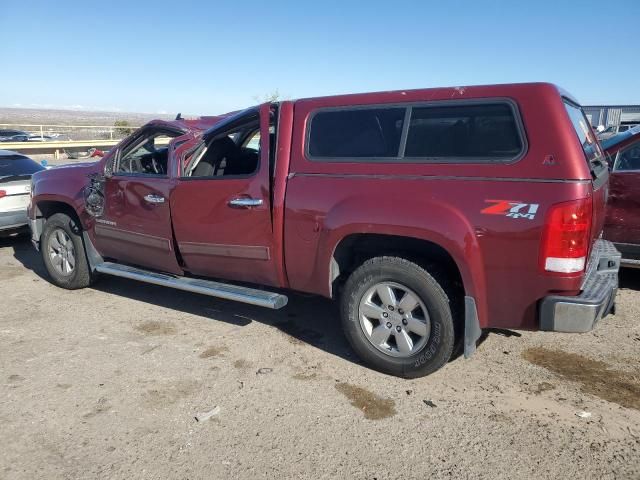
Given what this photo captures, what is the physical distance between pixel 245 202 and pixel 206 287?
0.89 metres

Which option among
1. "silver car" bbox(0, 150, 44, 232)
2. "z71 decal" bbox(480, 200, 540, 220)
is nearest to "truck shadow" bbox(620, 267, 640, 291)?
"z71 decal" bbox(480, 200, 540, 220)

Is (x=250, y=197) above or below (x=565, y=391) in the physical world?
above

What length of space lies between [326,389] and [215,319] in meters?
1.73

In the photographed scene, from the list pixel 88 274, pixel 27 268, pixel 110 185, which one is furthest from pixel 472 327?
pixel 27 268

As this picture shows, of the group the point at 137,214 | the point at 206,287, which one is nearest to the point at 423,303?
the point at 206,287

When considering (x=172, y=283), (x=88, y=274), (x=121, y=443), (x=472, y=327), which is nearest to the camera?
(x=121, y=443)

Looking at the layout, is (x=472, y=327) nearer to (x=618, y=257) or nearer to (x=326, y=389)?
(x=326, y=389)

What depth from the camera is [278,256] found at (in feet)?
13.7

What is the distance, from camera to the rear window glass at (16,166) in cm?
793

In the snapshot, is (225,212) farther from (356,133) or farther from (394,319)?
(394,319)

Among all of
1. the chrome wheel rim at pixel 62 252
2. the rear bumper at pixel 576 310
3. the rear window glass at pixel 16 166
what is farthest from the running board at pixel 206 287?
the rear window glass at pixel 16 166

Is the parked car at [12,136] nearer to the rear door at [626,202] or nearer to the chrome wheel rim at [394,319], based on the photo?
the chrome wheel rim at [394,319]

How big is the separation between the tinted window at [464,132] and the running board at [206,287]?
62.0 inches

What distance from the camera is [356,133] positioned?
12.8 feet
